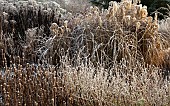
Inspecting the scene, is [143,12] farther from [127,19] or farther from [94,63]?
→ [94,63]

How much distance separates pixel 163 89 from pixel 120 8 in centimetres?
206

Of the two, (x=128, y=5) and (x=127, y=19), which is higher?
(x=128, y=5)

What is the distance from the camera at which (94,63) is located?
5.59 metres

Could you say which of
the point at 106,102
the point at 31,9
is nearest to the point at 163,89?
the point at 106,102

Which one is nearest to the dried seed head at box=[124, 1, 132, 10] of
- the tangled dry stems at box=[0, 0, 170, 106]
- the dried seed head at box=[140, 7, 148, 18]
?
the tangled dry stems at box=[0, 0, 170, 106]

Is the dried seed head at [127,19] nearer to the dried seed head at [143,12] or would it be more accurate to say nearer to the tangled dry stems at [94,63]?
the tangled dry stems at [94,63]

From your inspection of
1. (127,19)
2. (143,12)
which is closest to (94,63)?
(127,19)

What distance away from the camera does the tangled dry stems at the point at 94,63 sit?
4.23m

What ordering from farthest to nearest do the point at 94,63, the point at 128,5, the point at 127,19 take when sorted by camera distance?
the point at 128,5 < the point at 127,19 < the point at 94,63

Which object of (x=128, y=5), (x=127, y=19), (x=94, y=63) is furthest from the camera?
(x=128, y=5)

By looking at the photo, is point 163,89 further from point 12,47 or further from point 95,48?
point 12,47

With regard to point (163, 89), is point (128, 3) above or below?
above

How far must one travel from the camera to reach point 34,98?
13.9 ft

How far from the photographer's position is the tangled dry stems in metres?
4.23
